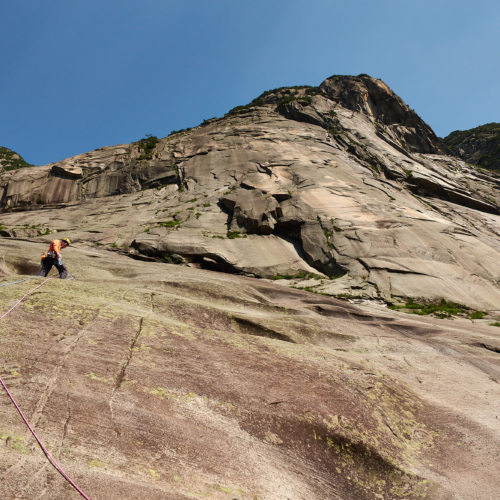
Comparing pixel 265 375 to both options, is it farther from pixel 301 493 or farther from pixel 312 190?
pixel 312 190

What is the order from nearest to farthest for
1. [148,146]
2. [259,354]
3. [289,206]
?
[259,354], [289,206], [148,146]

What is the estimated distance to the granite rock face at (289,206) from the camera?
16.5m

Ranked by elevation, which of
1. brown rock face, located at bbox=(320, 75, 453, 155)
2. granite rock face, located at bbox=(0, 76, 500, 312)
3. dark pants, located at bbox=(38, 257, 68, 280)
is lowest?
dark pants, located at bbox=(38, 257, 68, 280)

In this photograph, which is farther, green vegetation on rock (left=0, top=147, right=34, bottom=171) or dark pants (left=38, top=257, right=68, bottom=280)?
green vegetation on rock (left=0, top=147, right=34, bottom=171)

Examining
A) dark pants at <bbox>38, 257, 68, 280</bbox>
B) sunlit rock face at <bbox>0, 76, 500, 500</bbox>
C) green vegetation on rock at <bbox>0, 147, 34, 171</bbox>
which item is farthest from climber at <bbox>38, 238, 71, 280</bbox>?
green vegetation on rock at <bbox>0, 147, 34, 171</bbox>

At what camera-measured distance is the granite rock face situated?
16.5m

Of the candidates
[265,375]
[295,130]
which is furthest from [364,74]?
[265,375]

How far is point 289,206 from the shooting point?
2072 cm

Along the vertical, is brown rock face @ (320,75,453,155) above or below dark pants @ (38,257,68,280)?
above

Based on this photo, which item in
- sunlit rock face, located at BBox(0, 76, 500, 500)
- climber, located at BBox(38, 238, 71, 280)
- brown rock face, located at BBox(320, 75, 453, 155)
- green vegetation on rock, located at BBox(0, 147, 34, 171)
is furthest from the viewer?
green vegetation on rock, located at BBox(0, 147, 34, 171)

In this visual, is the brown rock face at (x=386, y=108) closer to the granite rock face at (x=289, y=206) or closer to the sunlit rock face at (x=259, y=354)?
the granite rock face at (x=289, y=206)

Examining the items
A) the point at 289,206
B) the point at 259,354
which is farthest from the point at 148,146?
the point at 259,354

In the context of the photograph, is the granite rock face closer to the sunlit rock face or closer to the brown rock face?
the sunlit rock face

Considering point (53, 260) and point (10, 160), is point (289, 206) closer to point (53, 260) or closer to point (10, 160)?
point (53, 260)
